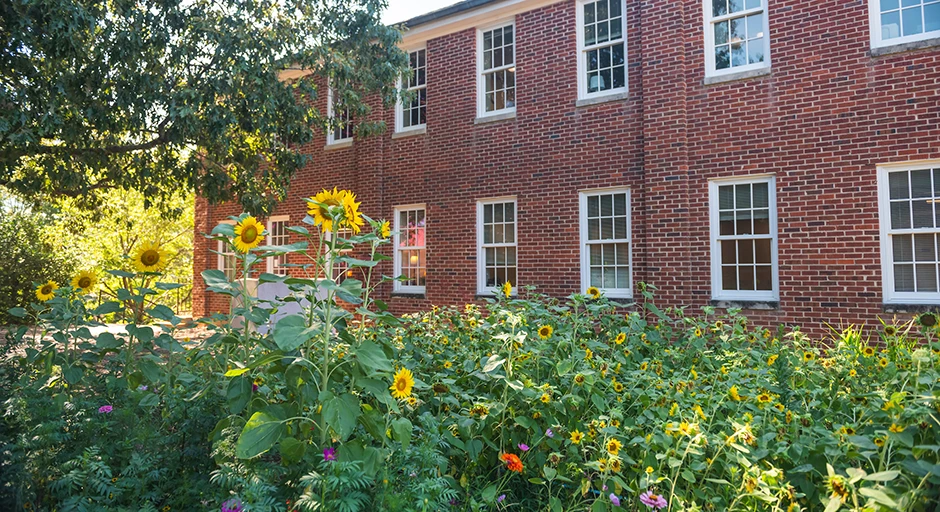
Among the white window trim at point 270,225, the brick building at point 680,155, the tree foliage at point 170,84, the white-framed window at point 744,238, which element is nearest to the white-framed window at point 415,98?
the brick building at point 680,155

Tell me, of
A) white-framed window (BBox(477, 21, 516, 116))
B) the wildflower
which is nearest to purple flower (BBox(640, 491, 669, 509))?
the wildflower

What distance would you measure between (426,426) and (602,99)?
29.9 ft

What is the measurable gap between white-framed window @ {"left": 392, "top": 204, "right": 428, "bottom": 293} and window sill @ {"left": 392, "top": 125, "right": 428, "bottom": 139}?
1.58 meters

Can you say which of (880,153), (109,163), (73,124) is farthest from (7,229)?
(880,153)

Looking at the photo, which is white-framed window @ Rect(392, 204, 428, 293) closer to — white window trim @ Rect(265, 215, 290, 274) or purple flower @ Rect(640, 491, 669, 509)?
white window trim @ Rect(265, 215, 290, 274)

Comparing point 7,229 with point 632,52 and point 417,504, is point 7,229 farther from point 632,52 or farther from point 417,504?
point 417,504

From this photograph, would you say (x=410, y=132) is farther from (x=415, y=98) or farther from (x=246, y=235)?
(x=246, y=235)

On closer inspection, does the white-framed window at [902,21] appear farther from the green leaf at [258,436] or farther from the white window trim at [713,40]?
the green leaf at [258,436]

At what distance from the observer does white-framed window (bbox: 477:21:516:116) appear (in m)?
12.1

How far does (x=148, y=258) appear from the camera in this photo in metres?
3.89

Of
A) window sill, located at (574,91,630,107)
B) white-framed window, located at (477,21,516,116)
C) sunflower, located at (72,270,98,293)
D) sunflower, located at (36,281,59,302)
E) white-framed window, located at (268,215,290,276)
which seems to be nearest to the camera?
sunflower, located at (72,270,98,293)

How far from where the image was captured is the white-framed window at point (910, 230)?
8336mm

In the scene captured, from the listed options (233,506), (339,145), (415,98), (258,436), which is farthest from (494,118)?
(233,506)

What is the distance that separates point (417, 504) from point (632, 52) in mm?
9938
